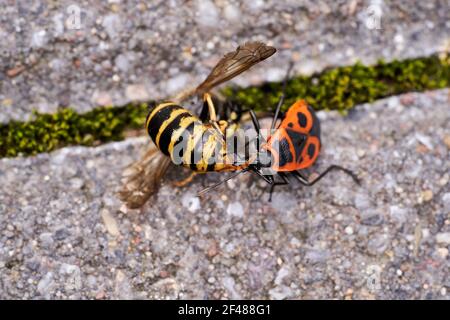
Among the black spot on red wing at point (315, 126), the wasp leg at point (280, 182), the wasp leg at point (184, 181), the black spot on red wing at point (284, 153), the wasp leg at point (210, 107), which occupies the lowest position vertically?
the wasp leg at point (280, 182)

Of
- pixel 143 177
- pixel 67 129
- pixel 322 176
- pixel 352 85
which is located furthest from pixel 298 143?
pixel 67 129

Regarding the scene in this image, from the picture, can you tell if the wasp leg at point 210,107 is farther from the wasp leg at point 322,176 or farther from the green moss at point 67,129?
the wasp leg at point 322,176

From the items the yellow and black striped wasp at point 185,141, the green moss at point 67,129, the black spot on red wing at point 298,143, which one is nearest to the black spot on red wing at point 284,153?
the black spot on red wing at point 298,143

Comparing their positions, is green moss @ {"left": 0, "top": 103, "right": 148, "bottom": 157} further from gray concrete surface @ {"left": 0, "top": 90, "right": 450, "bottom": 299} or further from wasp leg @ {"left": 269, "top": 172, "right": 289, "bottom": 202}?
wasp leg @ {"left": 269, "top": 172, "right": 289, "bottom": 202}

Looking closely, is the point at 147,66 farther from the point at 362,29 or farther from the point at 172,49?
the point at 362,29

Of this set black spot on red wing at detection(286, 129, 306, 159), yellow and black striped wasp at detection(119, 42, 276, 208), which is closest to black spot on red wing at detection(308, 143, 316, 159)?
black spot on red wing at detection(286, 129, 306, 159)

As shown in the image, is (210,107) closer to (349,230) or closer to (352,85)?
(352,85)
